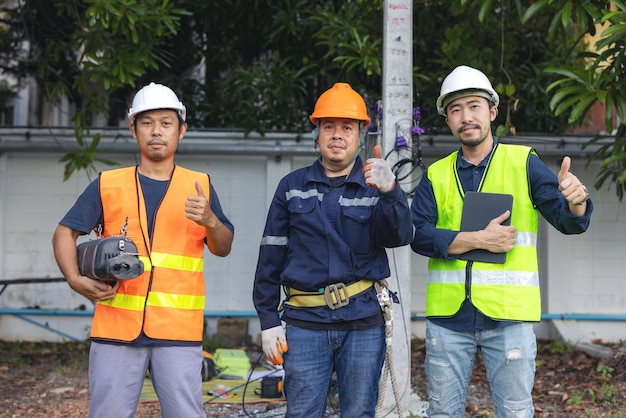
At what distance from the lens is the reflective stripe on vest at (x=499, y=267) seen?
11.0 ft

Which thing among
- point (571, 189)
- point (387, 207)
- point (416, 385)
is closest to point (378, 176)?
point (387, 207)

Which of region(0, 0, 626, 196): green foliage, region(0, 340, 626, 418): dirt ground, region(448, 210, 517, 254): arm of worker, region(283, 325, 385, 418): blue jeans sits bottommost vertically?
region(0, 340, 626, 418): dirt ground

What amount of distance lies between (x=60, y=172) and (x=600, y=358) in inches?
229

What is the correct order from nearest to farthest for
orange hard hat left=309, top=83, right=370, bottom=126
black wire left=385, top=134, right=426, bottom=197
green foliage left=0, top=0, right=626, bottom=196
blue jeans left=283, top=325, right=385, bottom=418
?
blue jeans left=283, top=325, right=385, bottom=418 < orange hard hat left=309, top=83, right=370, bottom=126 < black wire left=385, top=134, right=426, bottom=197 < green foliage left=0, top=0, right=626, bottom=196

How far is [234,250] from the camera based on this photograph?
26.6ft

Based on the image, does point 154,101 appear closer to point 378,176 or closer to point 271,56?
point 378,176

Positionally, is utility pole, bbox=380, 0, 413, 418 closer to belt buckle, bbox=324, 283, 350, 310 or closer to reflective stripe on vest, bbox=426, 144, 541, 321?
reflective stripe on vest, bbox=426, 144, 541, 321

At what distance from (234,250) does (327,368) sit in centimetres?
473

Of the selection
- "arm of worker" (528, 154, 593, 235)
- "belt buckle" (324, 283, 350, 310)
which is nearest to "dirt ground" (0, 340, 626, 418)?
"belt buckle" (324, 283, 350, 310)

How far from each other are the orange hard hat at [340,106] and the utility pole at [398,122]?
1571 millimetres

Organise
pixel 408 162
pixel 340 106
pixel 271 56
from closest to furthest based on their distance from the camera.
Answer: pixel 340 106
pixel 408 162
pixel 271 56

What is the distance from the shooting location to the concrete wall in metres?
8.05

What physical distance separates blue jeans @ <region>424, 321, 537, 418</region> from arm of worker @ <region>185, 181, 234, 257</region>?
1.07 m

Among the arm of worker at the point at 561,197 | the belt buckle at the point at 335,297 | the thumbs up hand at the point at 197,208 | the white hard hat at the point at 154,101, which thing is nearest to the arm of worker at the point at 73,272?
the thumbs up hand at the point at 197,208
